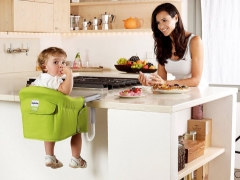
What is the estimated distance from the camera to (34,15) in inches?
229

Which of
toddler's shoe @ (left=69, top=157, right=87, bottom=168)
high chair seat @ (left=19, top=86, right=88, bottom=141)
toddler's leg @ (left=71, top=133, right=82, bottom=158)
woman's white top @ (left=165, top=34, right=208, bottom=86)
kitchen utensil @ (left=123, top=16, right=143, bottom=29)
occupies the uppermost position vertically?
kitchen utensil @ (left=123, top=16, right=143, bottom=29)

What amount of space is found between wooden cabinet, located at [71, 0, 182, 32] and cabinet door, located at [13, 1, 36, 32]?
2.89 feet

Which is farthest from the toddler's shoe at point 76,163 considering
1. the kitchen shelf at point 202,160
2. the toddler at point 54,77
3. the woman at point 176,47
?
the woman at point 176,47

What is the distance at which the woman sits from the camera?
3.77 metres

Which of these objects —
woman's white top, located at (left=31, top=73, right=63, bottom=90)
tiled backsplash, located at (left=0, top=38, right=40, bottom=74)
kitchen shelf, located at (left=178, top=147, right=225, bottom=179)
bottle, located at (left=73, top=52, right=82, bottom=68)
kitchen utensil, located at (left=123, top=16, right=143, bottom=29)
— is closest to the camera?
woman's white top, located at (left=31, top=73, right=63, bottom=90)

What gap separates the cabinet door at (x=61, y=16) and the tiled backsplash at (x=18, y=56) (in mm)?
356

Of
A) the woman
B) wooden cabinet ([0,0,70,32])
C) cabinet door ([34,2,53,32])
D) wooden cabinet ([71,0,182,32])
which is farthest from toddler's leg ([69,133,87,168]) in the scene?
wooden cabinet ([71,0,182,32])

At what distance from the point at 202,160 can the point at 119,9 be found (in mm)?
3416

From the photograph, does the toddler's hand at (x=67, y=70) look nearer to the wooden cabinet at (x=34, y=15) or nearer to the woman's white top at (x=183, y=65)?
the woman's white top at (x=183, y=65)

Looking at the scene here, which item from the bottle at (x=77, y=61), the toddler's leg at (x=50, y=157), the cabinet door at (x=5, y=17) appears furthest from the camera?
the bottle at (x=77, y=61)

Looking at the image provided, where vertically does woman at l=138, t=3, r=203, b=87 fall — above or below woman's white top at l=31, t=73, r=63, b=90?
above

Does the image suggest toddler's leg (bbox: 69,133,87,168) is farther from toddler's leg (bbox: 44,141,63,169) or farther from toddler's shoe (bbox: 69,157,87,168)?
toddler's leg (bbox: 44,141,63,169)

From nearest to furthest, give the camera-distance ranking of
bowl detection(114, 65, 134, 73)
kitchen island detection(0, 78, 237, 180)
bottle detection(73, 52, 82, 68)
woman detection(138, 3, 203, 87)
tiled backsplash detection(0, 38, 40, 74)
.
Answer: kitchen island detection(0, 78, 237, 180)
woman detection(138, 3, 203, 87)
bowl detection(114, 65, 134, 73)
tiled backsplash detection(0, 38, 40, 74)
bottle detection(73, 52, 82, 68)

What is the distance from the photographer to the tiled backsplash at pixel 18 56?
5.89 m
